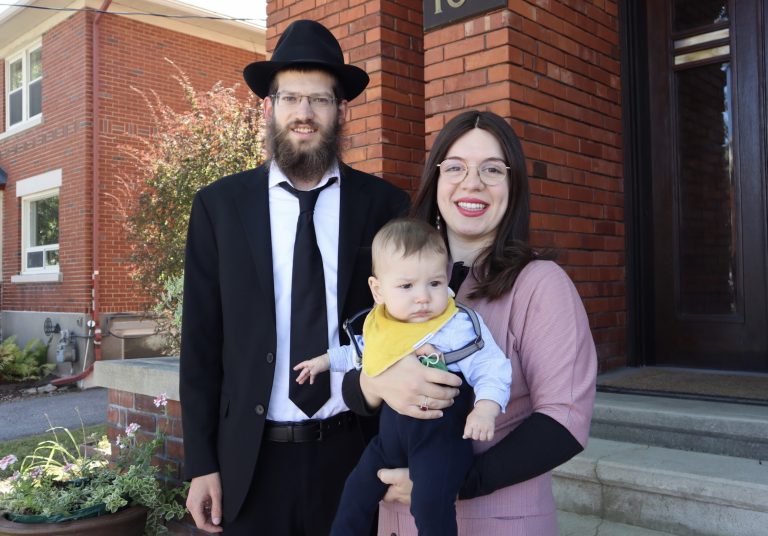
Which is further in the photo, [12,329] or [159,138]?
[12,329]

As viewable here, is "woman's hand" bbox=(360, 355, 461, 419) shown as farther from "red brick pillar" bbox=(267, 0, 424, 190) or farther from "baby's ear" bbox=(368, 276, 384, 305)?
"red brick pillar" bbox=(267, 0, 424, 190)

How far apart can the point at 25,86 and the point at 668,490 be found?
15.4 metres

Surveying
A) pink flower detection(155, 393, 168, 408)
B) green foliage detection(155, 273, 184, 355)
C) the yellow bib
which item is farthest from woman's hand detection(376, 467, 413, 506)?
green foliage detection(155, 273, 184, 355)

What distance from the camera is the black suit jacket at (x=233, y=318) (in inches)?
90.0

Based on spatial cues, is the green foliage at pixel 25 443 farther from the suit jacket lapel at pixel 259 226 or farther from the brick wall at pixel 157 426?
the suit jacket lapel at pixel 259 226

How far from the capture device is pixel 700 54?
4746 mm

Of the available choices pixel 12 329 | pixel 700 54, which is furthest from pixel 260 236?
pixel 12 329

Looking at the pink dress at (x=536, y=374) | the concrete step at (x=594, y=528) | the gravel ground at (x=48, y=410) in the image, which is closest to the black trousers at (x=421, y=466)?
the pink dress at (x=536, y=374)

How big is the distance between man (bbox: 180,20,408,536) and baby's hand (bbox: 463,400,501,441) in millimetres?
784

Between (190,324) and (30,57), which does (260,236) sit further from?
(30,57)

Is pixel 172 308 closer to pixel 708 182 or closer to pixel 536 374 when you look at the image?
pixel 708 182

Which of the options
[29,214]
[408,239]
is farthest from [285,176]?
[29,214]

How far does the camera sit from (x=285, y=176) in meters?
2.48

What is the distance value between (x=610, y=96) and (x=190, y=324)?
12.0 ft
